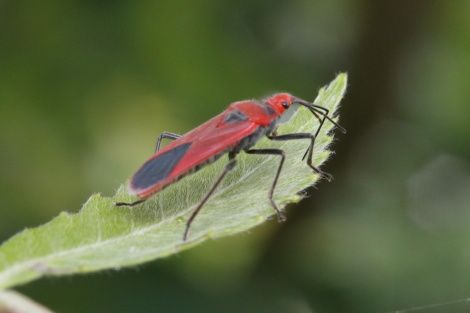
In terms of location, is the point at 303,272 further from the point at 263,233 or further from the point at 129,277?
the point at 129,277

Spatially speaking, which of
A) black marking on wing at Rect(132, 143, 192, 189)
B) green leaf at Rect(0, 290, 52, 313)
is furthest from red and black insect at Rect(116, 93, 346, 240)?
green leaf at Rect(0, 290, 52, 313)

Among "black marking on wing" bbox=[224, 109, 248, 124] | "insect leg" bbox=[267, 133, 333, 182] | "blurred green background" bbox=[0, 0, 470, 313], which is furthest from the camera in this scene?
"blurred green background" bbox=[0, 0, 470, 313]

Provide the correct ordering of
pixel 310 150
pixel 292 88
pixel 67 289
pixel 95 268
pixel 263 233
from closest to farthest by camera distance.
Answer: pixel 95 268, pixel 310 150, pixel 67 289, pixel 263 233, pixel 292 88

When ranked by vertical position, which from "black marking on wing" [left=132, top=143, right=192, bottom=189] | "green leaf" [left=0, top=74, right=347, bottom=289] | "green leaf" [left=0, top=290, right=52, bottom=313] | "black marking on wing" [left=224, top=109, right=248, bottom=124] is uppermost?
"black marking on wing" [left=224, top=109, right=248, bottom=124]

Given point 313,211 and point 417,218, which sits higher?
point 313,211

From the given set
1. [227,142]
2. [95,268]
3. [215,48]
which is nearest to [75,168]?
[215,48]

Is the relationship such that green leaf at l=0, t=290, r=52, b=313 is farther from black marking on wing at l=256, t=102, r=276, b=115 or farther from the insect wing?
black marking on wing at l=256, t=102, r=276, b=115

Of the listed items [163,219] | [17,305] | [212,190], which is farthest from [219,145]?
[17,305]

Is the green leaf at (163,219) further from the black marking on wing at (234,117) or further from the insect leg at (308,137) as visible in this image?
the black marking on wing at (234,117)
